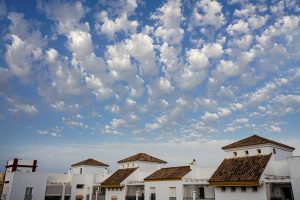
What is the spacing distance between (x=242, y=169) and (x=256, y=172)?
2.11 metres

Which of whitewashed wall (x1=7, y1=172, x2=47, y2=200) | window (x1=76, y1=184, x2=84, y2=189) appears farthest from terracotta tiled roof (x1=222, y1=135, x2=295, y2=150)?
whitewashed wall (x1=7, y1=172, x2=47, y2=200)

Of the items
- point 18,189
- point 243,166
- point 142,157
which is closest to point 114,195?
point 142,157

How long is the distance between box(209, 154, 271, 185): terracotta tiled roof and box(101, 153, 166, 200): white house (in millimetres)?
13255

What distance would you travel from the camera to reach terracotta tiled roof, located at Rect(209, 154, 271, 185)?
28.3 meters

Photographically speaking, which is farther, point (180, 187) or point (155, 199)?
point (155, 199)

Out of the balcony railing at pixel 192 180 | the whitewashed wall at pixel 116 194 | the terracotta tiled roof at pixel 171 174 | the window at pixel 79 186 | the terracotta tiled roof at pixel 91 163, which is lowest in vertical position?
the whitewashed wall at pixel 116 194

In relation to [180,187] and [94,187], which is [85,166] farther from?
[180,187]

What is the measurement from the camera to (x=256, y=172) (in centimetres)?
2836

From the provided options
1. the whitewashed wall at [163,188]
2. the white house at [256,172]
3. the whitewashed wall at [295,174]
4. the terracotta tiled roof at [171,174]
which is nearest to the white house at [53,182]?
the whitewashed wall at [163,188]

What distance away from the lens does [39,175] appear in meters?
46.6

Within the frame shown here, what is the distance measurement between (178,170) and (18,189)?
969 inches

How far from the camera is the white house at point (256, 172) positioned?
2742 cm

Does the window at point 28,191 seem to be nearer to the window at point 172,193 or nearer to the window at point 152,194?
the window at point 152,194

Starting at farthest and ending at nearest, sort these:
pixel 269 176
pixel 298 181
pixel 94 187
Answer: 1. pixel 94 187
2. pixel 269 176
3. pixel 298 181
